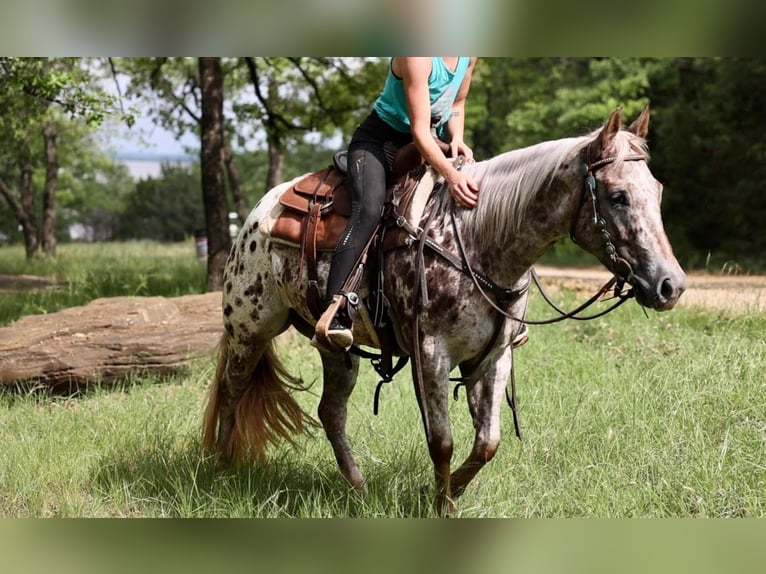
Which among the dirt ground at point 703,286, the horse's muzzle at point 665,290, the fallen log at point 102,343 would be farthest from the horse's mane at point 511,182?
the fallen log at point 102,343

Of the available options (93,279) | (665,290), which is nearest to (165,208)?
A: (93,279)

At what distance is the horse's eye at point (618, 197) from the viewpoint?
337 centimetres

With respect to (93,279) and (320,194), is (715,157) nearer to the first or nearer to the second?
(93,279)

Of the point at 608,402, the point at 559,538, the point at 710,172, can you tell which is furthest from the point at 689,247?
the point at 559,538

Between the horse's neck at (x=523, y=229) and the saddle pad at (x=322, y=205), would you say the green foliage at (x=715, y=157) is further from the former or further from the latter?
the horse's neck at (x=523, y=229)

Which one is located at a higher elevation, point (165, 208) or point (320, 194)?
point (320, 194)

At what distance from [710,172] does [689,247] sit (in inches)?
69.8

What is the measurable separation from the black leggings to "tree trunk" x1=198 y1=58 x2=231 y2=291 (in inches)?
333

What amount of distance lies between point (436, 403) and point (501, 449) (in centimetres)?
139

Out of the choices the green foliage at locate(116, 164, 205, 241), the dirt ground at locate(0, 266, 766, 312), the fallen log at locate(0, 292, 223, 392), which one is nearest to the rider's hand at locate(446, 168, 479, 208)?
the dirt ground at locate(0, 266, 766, 312)

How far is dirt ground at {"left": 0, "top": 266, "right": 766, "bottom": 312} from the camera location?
8.54 meters

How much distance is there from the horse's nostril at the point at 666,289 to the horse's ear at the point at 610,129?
656 mm

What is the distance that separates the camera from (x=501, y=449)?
5137 mm
